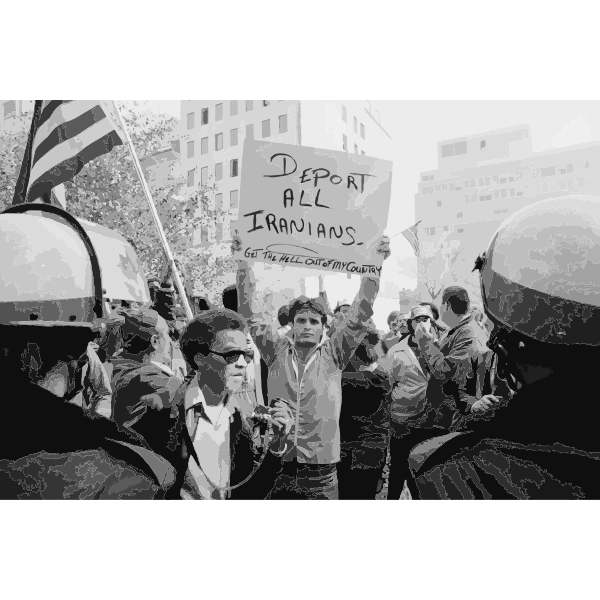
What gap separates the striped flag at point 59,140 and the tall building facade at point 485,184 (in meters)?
2.25

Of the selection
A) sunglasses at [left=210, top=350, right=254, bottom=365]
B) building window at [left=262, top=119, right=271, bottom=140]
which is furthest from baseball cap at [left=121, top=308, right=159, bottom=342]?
building window at [left=262, top=119, right=271, bottom=140]

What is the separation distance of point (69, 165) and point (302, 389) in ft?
7.56

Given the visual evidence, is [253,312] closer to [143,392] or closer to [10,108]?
[143,392]

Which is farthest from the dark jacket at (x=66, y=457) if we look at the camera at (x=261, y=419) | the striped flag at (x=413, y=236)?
the striped flag at (x=413, y=236)

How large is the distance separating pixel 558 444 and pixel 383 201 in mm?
1759

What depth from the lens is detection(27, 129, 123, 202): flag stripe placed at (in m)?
3.67

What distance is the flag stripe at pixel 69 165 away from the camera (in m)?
3.67

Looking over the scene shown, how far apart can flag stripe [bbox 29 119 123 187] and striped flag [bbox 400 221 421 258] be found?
2.19 meters

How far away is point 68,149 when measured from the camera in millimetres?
3691

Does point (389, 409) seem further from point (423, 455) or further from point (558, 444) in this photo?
point (558, 444)

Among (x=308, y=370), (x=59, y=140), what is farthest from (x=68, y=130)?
(x=308, y=370)

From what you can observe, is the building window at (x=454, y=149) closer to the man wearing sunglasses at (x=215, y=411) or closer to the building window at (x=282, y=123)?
the building window at (x=282, y=123)

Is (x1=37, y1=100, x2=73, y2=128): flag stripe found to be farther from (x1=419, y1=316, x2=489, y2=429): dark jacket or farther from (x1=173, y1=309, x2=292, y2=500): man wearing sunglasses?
(x1=419, y1=316, x2=489, y2=429): dark jacket

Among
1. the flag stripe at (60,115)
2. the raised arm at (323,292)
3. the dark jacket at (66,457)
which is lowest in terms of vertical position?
the dark jacket at (66,457)
